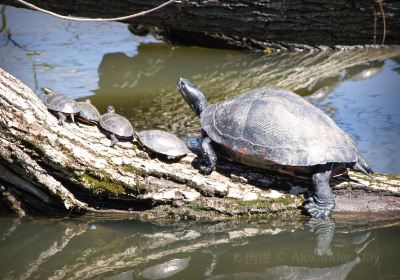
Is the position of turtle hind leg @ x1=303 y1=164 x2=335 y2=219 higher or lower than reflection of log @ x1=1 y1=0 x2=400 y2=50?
lower

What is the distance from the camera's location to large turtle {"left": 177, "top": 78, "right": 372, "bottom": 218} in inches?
158

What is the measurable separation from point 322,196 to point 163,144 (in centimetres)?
117

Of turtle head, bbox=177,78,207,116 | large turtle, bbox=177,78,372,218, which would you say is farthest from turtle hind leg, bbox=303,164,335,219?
turtle head, bbox=177,78,207,116

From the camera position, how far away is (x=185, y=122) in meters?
6.60

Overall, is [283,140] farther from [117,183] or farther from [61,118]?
[61,118]

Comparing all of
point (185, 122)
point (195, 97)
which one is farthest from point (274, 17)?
point (195, 97)

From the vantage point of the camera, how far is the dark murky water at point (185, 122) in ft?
12.0

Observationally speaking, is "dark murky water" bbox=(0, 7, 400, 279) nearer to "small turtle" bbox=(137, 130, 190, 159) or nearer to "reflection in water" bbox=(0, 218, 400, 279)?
"reflection in water" bbox=(0, 218, 400, 279)

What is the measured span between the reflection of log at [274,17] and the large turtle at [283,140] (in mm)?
2172

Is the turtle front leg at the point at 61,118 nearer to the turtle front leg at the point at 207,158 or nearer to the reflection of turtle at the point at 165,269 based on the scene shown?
the turtle front leg at the point at 207,158

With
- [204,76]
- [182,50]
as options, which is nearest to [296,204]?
[204,76]

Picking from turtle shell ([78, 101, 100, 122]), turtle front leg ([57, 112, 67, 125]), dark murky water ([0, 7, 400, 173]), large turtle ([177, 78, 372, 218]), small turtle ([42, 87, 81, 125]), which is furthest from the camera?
dark murky water ([0, 7, 400, 173])

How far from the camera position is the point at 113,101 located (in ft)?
23.5

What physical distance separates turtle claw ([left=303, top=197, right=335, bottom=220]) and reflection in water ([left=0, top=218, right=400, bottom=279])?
0.07 m
